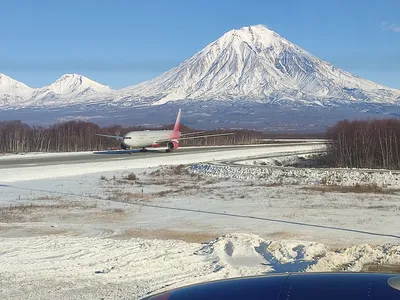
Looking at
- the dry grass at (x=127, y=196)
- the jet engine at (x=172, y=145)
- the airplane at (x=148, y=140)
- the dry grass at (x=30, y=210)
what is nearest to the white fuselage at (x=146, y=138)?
the airplane at (x=148, y=140)

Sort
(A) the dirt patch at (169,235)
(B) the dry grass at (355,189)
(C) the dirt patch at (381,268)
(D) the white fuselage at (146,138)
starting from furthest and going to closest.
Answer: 1. (D) the white fuselage at (146,138)
2. (B) the dry grass at (355,189)
3. (A) the dirt patch at (169,235)
4. (C) the dirt patch at (381,268)

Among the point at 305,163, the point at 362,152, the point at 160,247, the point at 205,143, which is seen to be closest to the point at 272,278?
the point at 160,247

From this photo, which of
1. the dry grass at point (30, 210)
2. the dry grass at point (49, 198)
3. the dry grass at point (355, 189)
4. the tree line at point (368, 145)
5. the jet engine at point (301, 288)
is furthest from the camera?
the tree line at point (368, 145)

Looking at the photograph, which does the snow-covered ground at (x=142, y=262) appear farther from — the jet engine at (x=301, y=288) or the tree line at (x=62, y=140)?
the tree line at (x=62, y=140)

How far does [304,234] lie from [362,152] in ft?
95.5

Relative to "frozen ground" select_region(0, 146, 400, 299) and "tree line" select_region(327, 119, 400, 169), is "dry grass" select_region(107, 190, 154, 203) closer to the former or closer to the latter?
"frozen ground" select_region(0, 146, 400, 299)

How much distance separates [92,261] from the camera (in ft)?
33.4

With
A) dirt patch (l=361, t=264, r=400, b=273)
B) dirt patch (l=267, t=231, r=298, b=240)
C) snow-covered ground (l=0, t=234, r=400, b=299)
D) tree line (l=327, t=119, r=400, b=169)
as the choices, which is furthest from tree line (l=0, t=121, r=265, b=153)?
dirt patch (l=361, t=264, r=400, b=273)

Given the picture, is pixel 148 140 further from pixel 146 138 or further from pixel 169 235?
pixel 169 235

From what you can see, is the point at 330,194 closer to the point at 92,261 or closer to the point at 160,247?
the point at 160,247

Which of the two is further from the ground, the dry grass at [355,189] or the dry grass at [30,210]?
the dry grass at [355,189]

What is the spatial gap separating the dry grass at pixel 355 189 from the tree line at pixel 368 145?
1370 cm

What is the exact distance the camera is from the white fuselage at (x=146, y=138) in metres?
51.5

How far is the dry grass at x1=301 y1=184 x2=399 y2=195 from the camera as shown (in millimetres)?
24141
